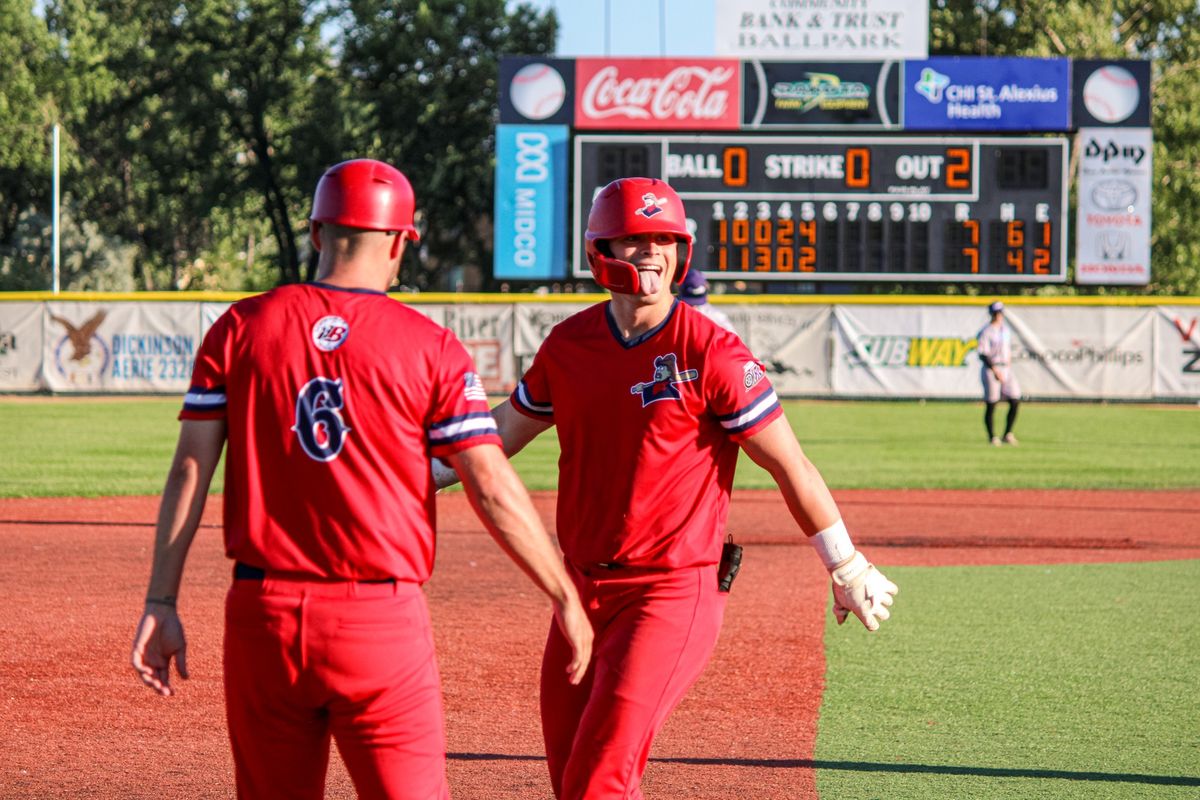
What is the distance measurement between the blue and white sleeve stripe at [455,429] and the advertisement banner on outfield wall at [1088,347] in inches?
1079

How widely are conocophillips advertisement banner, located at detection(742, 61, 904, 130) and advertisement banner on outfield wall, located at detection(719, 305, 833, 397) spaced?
4670 millimetres

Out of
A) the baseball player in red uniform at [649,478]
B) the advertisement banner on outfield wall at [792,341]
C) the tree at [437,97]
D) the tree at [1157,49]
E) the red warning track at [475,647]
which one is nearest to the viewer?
the baseball player in red uniform at [649,478]

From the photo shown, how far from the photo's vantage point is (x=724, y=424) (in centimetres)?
381

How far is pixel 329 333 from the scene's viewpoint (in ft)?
9.90

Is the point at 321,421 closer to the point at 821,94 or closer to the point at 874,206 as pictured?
the point at 874,206

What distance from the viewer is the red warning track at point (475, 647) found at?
5.31 metres

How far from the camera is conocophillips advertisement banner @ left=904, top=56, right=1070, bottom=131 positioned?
2602 centimetres

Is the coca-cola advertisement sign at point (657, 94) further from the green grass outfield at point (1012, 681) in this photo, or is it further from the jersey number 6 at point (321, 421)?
the jersey number 6 at point (321, 421)

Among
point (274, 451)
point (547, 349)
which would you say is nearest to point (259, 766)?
point (274, 451)

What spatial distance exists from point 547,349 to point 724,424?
0.56m

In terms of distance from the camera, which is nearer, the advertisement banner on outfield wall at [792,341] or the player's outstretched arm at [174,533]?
the player's outstretched arm at [174,533]

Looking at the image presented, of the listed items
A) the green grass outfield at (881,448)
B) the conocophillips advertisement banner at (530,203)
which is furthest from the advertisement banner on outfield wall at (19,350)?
the conocophillips advertisement banner at (530,203)

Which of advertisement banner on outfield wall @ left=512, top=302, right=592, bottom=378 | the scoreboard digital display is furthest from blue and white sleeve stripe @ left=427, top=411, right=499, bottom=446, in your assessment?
advertisement banner on outfield wall @ left=512, top=302, right=592, bottom=378

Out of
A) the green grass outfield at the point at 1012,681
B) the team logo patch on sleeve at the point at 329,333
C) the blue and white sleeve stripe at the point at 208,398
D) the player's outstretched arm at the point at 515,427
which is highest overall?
the team logo patch on sleeve at the point at 329,333
